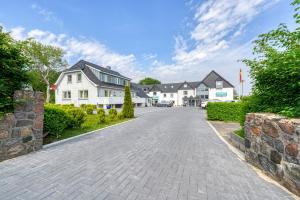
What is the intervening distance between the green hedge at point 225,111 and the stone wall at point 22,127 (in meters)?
13.3

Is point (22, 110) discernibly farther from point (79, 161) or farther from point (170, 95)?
point (170, 95)

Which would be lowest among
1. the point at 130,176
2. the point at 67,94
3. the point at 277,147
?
the point at 130,176

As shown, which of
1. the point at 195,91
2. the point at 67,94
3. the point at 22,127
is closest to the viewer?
the point at 22,127

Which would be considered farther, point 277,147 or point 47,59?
point 47,59

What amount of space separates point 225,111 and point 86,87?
22420mm

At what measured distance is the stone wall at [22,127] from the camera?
4.35 metres

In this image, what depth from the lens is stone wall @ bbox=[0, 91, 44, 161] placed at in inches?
171

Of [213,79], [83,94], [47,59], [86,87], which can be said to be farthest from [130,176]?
[213,79]

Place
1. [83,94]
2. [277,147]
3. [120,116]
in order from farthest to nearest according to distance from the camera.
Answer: [83,94], [120,116], [277,147]

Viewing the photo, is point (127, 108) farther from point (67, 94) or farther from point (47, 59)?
point (47, 59)

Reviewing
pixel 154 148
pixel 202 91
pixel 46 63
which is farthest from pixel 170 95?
pixel 154 148

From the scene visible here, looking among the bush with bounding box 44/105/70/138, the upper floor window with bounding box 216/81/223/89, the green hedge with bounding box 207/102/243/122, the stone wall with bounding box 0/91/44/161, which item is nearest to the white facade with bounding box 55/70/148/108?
A: the green hedge with bounding box 207/102/243/122

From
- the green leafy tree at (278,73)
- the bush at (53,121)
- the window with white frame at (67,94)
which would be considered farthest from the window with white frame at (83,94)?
the green leafy tree at (278,73)

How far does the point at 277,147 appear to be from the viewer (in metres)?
3.46
